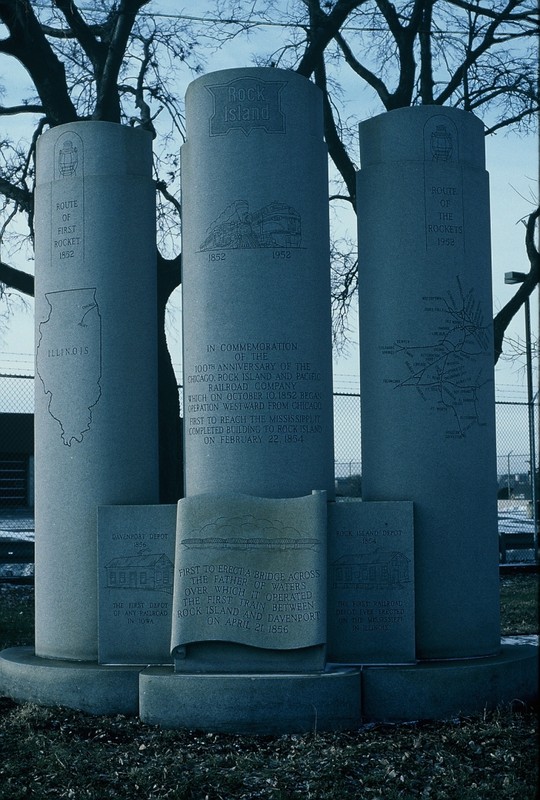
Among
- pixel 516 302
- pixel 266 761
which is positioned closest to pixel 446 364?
pixel 266 761

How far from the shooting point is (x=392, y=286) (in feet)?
23.0

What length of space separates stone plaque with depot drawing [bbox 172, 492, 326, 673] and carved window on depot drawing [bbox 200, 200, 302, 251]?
1634 millimetres

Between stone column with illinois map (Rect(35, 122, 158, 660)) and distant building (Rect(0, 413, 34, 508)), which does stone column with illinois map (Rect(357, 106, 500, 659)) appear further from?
distant building (Rect(0, 413, 34, 508))

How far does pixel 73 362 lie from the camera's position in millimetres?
7176

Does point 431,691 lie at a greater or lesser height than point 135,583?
lesser

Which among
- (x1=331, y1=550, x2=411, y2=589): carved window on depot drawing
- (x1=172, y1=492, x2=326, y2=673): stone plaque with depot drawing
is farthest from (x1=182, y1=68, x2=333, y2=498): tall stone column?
(x1=331, y1=550, x2=411, y2=589): carved window on depot drawing

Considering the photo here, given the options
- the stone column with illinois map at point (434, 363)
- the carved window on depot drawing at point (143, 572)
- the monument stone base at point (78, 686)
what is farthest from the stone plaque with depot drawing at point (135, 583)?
the stone column with illinois map at point (434, 363)

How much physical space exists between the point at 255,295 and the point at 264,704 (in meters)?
2.53

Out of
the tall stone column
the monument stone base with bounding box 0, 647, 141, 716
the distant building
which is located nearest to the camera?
the monument stone base with bounding box 0, 647, 141, 716

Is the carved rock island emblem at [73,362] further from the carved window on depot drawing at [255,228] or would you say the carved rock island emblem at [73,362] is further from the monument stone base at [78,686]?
the monument stone base at [78,686]

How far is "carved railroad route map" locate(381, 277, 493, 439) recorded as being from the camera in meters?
6.89

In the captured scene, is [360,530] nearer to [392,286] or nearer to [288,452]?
[288,452]

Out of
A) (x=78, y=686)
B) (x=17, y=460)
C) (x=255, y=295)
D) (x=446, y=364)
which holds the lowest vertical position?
(x=78, y=686)

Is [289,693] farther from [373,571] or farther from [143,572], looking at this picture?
[143,572]
